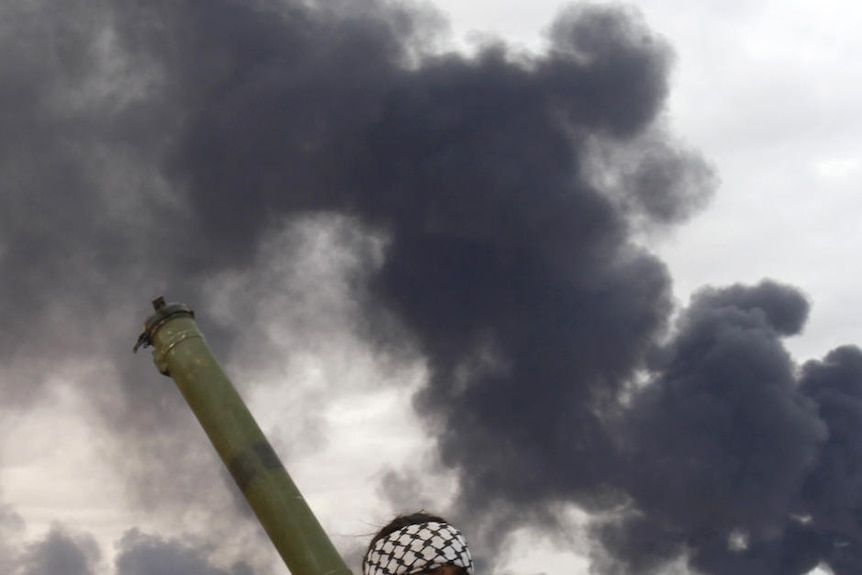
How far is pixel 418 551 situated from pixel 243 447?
56.3 inches

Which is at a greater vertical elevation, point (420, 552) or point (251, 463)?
point (251, 463)

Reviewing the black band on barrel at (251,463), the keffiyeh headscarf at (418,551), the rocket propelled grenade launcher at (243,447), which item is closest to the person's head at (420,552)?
the keffiyeh headscarf at (418,551)

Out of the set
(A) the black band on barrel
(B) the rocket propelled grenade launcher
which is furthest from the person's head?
(A) the black band on barrel

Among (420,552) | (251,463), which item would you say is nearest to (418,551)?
(420,552)

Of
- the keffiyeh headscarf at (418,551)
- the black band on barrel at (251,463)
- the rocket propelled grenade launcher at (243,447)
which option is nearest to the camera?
the keffiyeh headscarf at (418,551)

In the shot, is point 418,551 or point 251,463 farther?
point 251,463

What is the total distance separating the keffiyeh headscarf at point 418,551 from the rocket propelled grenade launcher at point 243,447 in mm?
807

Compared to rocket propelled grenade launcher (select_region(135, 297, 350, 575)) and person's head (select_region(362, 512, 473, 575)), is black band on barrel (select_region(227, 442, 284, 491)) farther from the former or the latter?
person's head (select_region(362, 512, 473, 575))

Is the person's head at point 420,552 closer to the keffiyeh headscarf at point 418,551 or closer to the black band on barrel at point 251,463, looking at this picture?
the keffiyeh headscarf at point 418,551

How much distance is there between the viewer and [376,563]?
369cm

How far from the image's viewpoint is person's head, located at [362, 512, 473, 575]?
3625 mm

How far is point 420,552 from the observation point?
362 cm

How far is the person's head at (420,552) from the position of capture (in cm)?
362

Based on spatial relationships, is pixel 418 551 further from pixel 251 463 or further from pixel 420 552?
pixel 251 463
